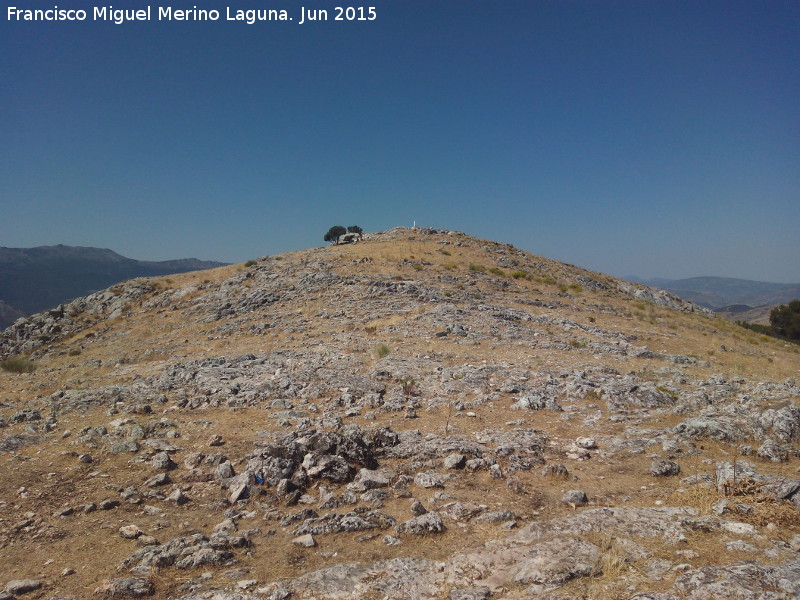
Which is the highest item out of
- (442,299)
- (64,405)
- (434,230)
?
(434,230)

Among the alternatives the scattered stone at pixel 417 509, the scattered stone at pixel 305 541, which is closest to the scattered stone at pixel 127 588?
the scattered stone at pixel 305 541

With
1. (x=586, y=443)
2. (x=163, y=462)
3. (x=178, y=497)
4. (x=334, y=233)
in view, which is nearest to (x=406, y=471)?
(x=586, y=443)

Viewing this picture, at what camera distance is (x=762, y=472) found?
828cm

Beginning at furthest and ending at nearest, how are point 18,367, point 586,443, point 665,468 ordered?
point 18,367 → point 586,443 → point 665,468

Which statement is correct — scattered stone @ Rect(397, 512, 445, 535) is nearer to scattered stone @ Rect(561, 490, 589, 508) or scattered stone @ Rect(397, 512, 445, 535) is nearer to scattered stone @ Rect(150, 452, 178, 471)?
scattered stone @ Rect(561, 490, 589, 508)

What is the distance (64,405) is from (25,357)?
1982 cm

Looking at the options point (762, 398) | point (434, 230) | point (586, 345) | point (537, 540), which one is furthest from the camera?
point (434, 230)

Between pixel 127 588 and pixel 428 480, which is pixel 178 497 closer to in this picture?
pixel 127 588

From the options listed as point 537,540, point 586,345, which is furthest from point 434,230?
point 537,540

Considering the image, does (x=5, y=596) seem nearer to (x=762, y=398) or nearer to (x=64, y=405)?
(x=64, y=405)

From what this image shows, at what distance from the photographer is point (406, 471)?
9.21 metres

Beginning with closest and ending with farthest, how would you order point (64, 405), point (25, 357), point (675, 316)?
point (64, 405), point (25, 357), point (675, 316)

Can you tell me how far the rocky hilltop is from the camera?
19.3 ft

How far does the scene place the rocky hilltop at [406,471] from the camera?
5.89m
